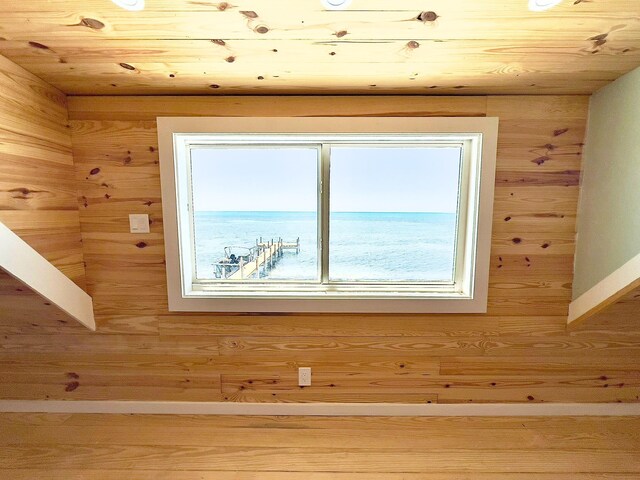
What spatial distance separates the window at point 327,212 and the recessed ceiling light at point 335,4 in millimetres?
530

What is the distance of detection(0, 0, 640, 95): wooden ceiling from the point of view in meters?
0.90

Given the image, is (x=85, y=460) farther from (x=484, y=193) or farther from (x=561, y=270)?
(x=561, y=270)

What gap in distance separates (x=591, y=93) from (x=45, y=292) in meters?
2.83

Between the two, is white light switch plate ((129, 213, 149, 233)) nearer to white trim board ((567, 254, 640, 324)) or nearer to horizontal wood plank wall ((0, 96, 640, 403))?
horizontal wood plank wall ((0, 96, 640, 403))

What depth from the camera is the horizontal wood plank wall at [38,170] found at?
115 centimetres

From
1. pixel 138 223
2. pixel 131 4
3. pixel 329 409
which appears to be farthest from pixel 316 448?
pixel 131 4

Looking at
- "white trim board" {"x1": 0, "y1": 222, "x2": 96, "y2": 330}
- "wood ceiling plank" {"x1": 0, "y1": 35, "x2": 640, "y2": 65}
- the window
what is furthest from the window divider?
"white trim board" {"x1": 0, "y1": 222, "x2": 96, "y2": 330}

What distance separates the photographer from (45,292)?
4.12 feet

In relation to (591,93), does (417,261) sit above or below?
below

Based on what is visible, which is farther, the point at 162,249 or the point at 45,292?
the point at 162,249

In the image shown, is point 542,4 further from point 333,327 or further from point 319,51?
point 333,327

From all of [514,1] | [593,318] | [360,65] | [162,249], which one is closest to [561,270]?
[593,318]

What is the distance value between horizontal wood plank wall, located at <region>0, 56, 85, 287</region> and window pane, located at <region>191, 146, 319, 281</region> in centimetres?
61

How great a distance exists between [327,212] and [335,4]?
0.92 meters
